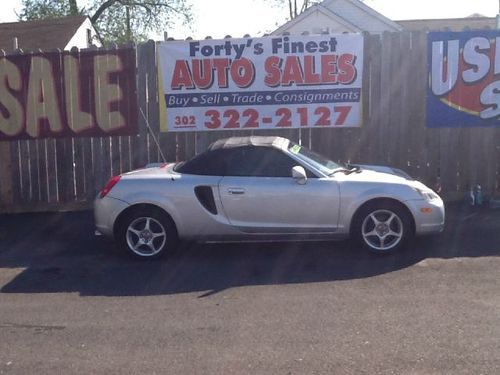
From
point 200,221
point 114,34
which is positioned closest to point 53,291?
point 200,221

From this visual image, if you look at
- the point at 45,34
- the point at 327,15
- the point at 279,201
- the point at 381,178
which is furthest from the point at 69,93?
the point at 327,15

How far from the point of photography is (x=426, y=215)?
7867mm

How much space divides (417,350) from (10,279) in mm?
4494

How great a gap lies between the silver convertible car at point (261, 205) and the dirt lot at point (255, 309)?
282 millimetres

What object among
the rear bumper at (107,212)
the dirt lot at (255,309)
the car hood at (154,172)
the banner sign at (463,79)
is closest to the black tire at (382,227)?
the dirt lot at (255,309)

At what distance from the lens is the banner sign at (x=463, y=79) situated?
424 inches

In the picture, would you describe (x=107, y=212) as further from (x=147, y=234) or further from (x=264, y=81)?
(x=264, y=81)

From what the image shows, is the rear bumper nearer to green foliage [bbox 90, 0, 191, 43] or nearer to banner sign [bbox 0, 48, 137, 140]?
banner sign [bbox 0, 48, 137, 140]

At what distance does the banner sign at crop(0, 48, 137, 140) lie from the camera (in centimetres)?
1128

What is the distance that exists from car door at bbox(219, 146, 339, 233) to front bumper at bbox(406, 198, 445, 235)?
87 centimetres

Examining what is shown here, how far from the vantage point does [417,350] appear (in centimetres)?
508

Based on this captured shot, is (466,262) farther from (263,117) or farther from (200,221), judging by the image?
(263,117)

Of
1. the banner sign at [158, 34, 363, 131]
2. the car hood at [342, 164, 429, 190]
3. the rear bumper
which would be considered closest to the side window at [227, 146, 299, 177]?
the car hood at [342, 164, 429, 190]

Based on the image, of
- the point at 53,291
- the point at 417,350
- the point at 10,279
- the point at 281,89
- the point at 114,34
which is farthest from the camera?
the point at 114,34
